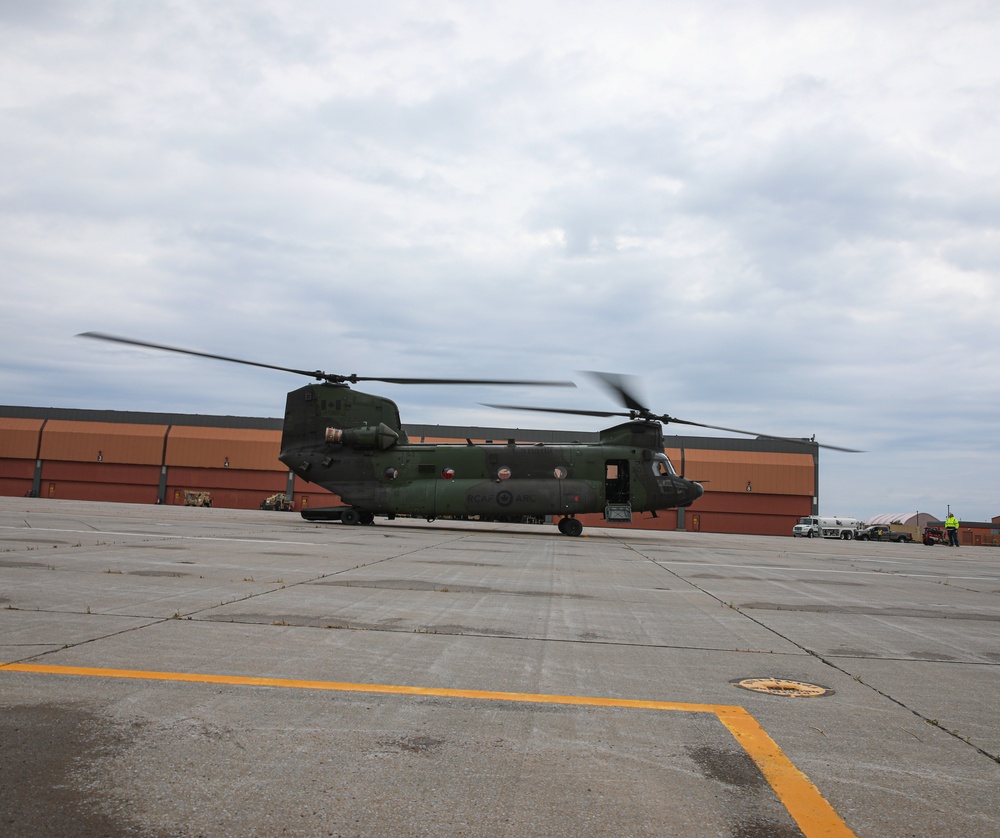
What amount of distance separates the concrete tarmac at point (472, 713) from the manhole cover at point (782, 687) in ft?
0.19

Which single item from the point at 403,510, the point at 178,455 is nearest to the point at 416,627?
the point at 403,510

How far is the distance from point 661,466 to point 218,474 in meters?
34.5

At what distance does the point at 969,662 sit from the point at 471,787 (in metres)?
5.06

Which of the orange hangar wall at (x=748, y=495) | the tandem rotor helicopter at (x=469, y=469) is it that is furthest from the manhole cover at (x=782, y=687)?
the orange hangar wall at (x=748, y=495)

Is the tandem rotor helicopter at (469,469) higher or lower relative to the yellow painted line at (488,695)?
higher

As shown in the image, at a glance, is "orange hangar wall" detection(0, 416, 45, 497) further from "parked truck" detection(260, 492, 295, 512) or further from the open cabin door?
the open cabin door

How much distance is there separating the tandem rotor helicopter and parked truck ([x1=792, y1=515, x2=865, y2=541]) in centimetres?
2526

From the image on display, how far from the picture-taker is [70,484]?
48219mm

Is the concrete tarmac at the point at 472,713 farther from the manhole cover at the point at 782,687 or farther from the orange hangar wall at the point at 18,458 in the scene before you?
the orange hangar wall at the point at 18,458

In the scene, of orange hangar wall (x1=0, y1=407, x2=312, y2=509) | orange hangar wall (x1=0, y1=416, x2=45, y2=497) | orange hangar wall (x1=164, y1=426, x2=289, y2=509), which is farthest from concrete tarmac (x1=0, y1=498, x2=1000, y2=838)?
orange hangar wall (x1=0, y1=416, x2=45, y2=497)

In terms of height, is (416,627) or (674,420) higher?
(674,420)

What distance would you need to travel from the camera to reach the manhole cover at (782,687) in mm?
4781

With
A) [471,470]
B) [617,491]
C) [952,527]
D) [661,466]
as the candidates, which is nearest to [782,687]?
[617,491]

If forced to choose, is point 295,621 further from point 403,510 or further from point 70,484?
point 70,484
